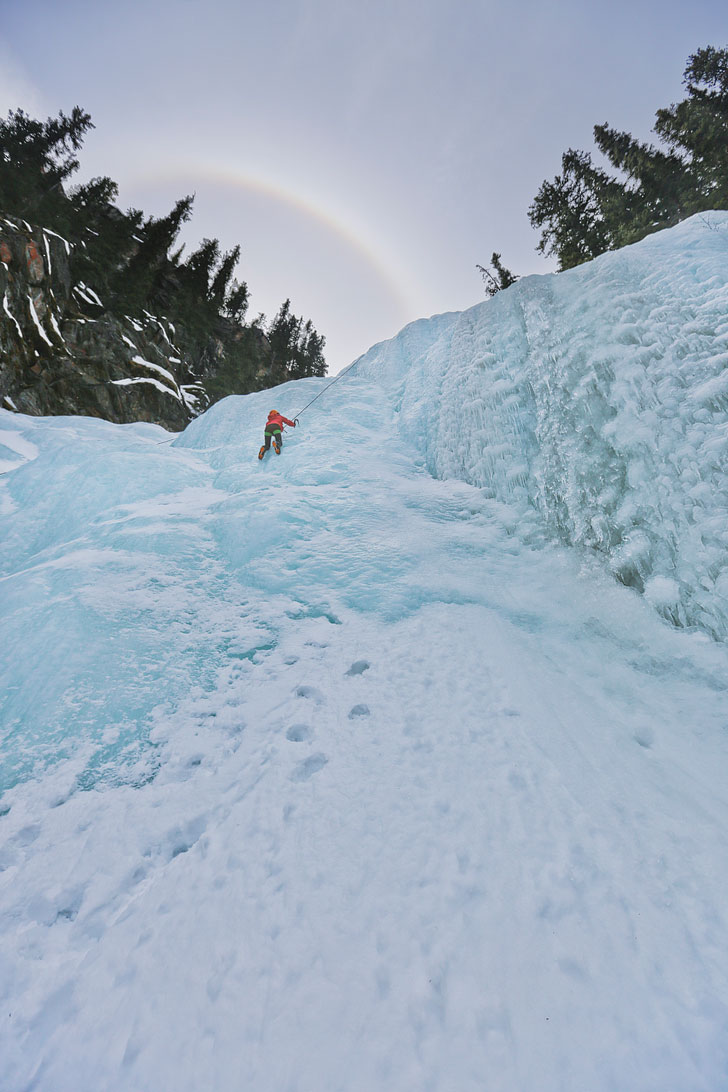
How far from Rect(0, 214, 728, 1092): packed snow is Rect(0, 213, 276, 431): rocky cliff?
16.7 meters

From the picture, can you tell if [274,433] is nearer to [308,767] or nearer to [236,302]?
[308,767]

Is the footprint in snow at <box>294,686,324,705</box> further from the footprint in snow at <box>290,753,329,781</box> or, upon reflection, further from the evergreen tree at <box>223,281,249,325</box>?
the evergreen tree at <box>223,281,249,325</box>

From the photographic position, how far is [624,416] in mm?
3830

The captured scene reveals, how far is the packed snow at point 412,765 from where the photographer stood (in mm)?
1380

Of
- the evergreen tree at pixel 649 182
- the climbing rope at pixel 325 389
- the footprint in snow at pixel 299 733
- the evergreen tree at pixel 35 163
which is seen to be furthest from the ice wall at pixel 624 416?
the evergreen tree at pixel 35 163

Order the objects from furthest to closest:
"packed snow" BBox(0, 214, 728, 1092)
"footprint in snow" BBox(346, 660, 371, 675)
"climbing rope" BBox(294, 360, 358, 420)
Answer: "climbing rope" BBox(294, 360, 358, 420) → "footprint in snow" BBox(346, 660, 371, 675) → "packed snow" BBox(0, 214, 728, 1092)

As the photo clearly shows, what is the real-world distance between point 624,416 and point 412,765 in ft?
12.1

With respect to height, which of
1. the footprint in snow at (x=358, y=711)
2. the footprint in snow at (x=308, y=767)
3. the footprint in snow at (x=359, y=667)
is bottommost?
the footprint in snow at (x=308, y=767)

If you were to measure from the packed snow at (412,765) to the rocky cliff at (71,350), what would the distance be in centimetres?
1667

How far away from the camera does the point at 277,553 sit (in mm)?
4652

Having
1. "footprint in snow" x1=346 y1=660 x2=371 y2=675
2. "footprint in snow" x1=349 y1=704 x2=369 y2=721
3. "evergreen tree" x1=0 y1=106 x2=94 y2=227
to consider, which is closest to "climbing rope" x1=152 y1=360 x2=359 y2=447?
"footprint in snow" x1=346 y1=660 x2=371 y2=675

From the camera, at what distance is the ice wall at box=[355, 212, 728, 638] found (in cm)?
319

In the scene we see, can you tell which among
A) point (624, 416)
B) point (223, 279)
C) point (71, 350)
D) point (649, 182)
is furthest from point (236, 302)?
point (624, 416)

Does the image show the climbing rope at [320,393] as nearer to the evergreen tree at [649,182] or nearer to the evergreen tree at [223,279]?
the evergreen tree at [649,182]
